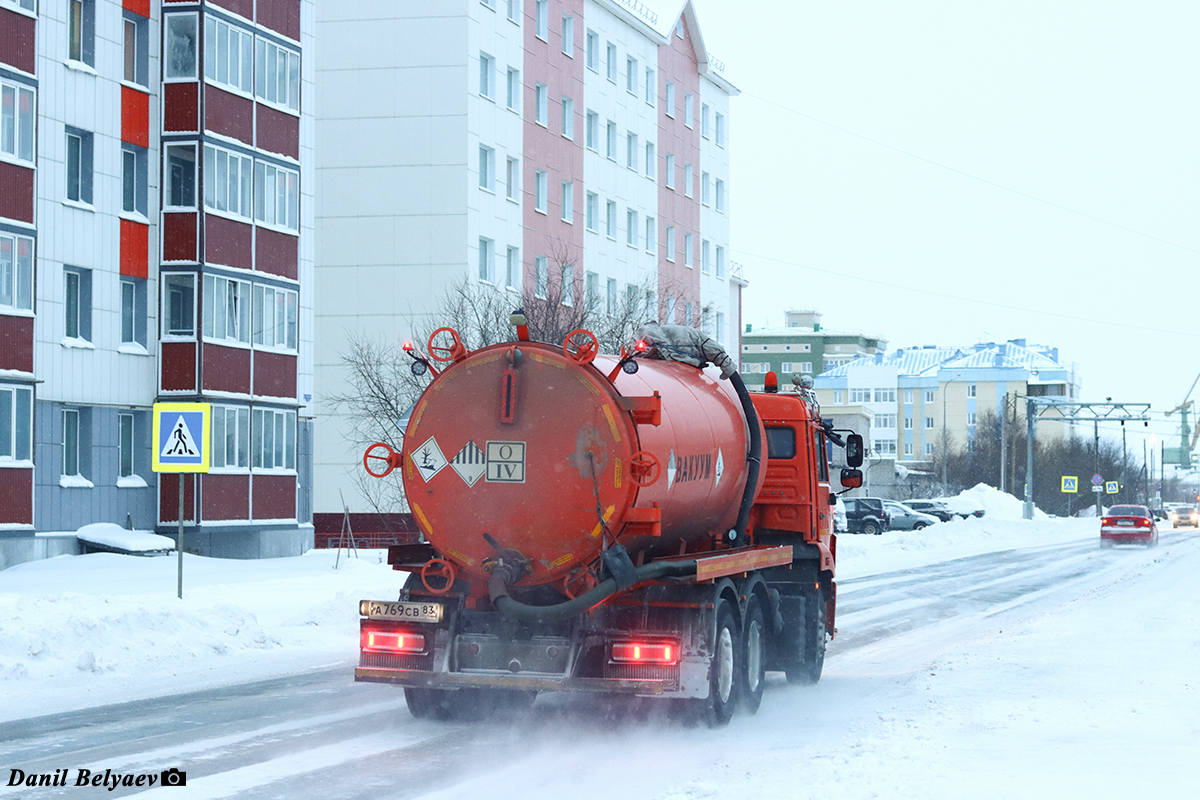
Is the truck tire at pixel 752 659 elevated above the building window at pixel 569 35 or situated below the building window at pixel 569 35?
below

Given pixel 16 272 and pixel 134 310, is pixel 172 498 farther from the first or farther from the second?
pixel 16 272

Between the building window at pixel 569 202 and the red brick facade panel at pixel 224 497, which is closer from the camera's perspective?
the red brick facade panel at pixel 224 497

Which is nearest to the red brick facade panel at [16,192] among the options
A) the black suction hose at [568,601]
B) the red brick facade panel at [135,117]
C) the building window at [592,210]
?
the red brick facade panel at [135,117]

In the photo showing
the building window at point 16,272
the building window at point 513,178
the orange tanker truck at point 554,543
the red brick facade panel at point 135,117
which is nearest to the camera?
the orange tanker truck at point 554,543

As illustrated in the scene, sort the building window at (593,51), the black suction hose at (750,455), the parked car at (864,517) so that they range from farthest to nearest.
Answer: the parked car at (864,517) → the building window at (593,51) → the black suction hose at (750,455)

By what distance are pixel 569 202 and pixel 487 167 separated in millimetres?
6189

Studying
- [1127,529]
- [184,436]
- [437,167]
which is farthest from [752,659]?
[1127,529]

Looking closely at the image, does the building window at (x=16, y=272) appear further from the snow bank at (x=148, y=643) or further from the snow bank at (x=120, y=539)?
the snow bank at (x=148, y=643)

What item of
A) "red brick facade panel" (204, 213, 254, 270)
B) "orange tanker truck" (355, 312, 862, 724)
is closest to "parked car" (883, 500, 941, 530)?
"red brick facade panel" (204, 213, 254, 270)

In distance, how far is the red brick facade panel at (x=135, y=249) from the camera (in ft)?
105

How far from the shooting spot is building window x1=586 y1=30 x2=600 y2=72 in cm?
5569

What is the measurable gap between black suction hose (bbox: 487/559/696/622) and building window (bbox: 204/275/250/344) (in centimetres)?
2421

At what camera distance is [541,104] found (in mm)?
51781

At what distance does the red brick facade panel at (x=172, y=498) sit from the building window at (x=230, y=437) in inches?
30.9
